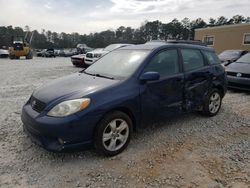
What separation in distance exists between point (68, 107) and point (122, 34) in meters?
72.6

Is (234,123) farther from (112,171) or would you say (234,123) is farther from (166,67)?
(112,171)

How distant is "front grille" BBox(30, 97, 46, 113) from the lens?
309 cm

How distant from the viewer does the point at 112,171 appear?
9.64ft

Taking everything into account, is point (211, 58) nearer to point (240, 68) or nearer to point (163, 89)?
point (163, 89)

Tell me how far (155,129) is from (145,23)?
272 feet

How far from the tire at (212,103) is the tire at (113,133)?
7.09 feet

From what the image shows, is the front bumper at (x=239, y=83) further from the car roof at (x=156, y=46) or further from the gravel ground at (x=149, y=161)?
the car roof at (x=156, y=46)

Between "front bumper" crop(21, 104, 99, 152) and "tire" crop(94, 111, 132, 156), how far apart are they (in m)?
0.11

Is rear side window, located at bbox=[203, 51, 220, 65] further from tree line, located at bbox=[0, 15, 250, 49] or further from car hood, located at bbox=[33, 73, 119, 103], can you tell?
tree line, located at bbox=[0, 15, 250, 49]

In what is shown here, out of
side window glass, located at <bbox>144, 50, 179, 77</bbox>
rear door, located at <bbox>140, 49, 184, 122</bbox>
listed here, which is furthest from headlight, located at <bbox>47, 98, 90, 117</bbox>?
side window glass, located at <bbox>144, 50, 179, 77</bbox>

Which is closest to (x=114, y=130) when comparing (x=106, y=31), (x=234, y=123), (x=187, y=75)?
A: (x=187, y=75)

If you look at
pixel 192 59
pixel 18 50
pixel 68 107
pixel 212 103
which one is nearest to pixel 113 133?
pixel 68 107

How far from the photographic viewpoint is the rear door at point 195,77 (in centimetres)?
421

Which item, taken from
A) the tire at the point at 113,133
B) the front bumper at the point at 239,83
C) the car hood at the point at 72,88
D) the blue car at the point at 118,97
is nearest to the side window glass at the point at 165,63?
the blue car at the point at 118,97
